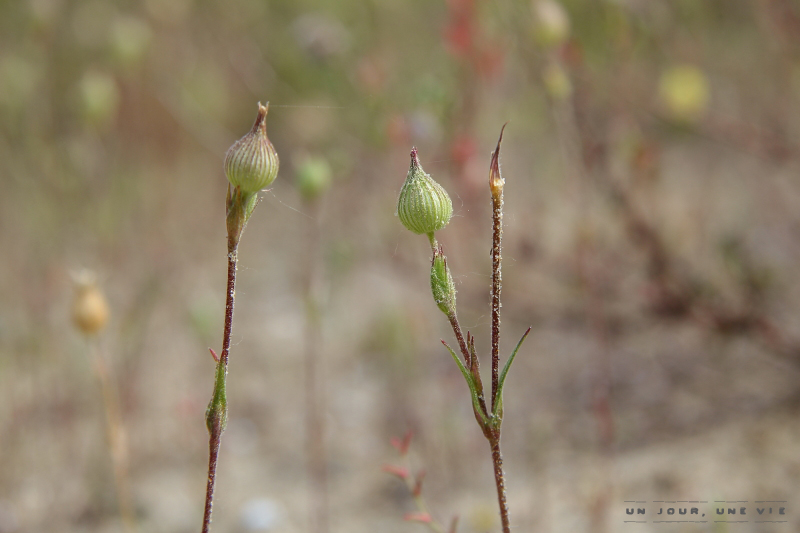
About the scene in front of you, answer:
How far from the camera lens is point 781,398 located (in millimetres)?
1547

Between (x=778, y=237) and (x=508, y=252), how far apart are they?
3.18 ft

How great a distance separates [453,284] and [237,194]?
0.75ft

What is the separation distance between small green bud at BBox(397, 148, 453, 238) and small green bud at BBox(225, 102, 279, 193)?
5.5 inches

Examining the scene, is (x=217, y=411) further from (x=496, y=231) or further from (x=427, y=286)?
(x=427, y=286)

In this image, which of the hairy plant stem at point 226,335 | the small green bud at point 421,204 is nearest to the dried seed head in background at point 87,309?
the hairy plant stem at point 226,335

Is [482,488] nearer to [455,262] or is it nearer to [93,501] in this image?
[455,262]

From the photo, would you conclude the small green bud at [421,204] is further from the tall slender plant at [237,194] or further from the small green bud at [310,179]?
the small green bud at [310,179]

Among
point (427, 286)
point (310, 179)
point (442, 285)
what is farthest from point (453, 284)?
point (427, 286)

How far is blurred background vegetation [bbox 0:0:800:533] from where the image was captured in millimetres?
1601

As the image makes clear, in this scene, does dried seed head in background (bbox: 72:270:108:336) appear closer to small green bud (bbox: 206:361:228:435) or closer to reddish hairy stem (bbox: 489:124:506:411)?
small green bud (bbox: 206:361:228:435)

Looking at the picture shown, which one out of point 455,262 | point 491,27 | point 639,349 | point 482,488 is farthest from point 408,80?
point 482,488

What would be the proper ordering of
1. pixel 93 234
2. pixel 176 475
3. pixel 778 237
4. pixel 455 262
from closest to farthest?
pixel 176 475 → pixel 455 262 → pixel 778 237 → pixel 93 234

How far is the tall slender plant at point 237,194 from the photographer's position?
1.90ft

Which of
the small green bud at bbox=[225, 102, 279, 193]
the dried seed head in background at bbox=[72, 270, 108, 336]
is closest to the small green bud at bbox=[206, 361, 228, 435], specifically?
the small green bud at bbox=[225, 102, 279, 193]
